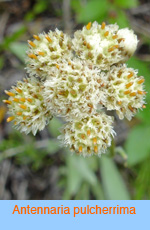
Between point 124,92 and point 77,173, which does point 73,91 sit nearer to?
point 124,92

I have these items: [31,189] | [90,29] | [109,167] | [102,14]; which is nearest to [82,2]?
[102,14]

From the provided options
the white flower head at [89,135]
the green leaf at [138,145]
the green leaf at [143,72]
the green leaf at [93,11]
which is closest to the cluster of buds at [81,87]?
the white flower head at [89,135]

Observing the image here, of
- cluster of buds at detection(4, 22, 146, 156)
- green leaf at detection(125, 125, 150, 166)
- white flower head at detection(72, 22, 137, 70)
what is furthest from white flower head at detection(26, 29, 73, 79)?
green leaf at detection(125, 125, 150, 166)

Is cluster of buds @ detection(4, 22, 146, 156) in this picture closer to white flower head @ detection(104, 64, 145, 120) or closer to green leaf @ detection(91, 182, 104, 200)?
white flower head @ detection(104, 64, 145, 120)

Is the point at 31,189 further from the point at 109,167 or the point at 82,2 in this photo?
the point at 82,2

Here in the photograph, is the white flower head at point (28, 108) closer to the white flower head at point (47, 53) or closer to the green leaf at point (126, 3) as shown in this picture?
the white flower head at point (47, 53)

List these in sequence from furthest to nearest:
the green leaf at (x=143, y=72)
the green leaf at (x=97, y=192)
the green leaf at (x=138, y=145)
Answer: the green leaf at (x=97, y=192) → the green leaf at (x=138, y=145) → the green leaf at (x=143, y=72)

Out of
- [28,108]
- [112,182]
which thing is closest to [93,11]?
[28,108]
